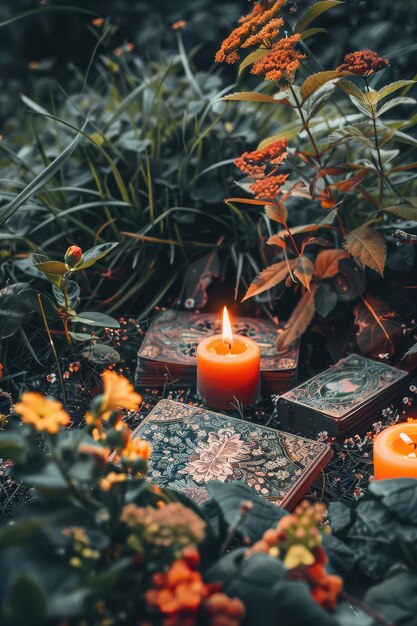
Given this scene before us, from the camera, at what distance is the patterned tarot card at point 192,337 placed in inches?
46.3

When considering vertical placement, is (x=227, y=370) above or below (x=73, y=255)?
below

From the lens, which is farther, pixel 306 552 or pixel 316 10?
pixel 316 10

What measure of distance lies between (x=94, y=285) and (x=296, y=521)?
94cm

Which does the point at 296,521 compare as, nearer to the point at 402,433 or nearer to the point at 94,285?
the point at 402,433

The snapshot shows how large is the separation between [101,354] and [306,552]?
67cm

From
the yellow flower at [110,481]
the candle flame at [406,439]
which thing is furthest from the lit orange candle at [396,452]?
the yellow flower at [110,481]

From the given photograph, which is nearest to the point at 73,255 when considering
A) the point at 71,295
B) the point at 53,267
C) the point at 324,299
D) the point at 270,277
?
the point at 53,267

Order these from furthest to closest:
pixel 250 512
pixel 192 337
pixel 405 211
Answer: pixel 192 337
pixel 405 211
pixel 250 512

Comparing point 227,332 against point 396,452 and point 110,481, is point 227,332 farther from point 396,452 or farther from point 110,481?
point 110,481

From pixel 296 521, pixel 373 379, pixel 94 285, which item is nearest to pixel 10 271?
pixel 94 285

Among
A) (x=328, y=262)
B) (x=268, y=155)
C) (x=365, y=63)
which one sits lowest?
(x=328, y=262)

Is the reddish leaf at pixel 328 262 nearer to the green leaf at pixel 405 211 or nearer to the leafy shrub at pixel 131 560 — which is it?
the green leaf at pixel 405 211

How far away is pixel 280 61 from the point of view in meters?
0.98

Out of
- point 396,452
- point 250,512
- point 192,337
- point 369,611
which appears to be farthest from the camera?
point 192,337
